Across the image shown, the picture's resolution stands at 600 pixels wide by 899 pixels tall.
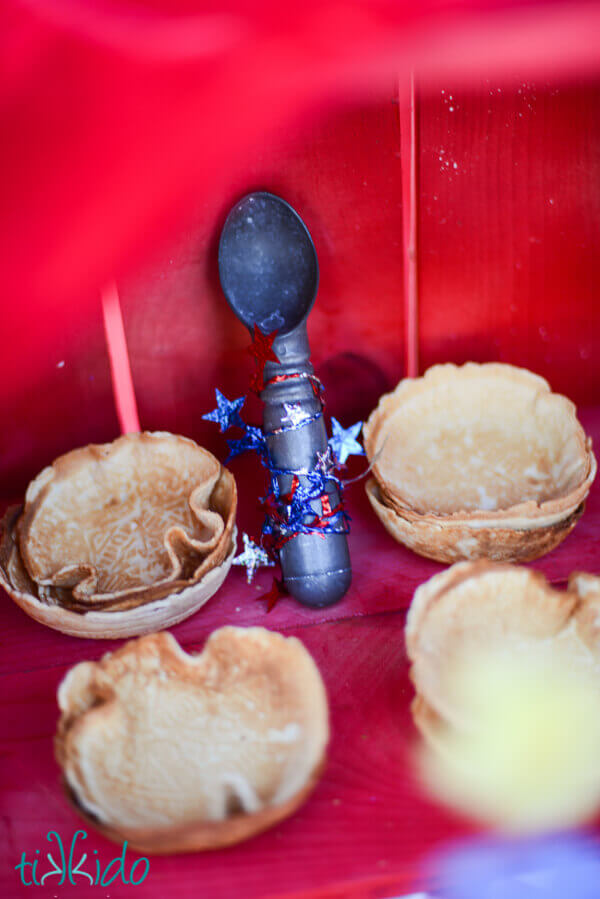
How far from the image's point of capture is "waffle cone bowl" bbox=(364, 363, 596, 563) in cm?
86

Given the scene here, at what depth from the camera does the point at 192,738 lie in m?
0.71

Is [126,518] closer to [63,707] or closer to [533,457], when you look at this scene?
[63,707]

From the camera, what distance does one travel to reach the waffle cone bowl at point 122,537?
82 cm

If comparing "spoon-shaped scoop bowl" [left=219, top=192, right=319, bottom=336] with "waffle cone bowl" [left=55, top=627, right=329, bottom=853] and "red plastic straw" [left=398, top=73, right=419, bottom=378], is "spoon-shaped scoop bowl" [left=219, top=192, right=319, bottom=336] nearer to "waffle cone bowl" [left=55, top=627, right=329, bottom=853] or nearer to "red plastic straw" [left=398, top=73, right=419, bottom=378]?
"red plastic straw" [left=398, top=73, right=419, bottom=378]

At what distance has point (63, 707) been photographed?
685mm

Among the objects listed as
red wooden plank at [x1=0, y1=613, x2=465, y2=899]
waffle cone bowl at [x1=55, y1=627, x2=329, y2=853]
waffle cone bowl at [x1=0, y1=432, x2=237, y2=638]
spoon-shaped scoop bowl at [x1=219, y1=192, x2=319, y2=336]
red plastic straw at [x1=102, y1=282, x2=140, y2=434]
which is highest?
spoon-shaped scoop bowl at [x1=219, y1=192, x2=319, y2=336]

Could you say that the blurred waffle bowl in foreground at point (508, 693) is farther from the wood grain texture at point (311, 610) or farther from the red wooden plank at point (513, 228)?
the red wooden plank at point (513, 228)

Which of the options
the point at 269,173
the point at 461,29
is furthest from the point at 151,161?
the point at 461,29

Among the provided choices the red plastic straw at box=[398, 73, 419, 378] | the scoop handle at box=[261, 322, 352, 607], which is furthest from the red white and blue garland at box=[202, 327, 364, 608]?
the red plastic straw at box=[398, 73, 419, 378]

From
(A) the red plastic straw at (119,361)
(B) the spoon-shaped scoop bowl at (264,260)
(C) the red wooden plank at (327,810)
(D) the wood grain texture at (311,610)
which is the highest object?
(B) the spoon-shaped scoop bowl at (264,260)

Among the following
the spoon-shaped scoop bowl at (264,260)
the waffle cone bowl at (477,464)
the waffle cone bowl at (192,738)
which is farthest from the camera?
the spoon-shaped scoop bowl at (264,260)

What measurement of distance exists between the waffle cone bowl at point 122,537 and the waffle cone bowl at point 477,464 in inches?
8.9

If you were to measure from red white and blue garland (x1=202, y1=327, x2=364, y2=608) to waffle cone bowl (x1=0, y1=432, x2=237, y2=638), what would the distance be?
Result: 0.17 feet

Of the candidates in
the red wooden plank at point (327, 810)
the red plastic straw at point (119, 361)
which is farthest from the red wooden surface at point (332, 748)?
the red plastic straw at point (119, 361)
